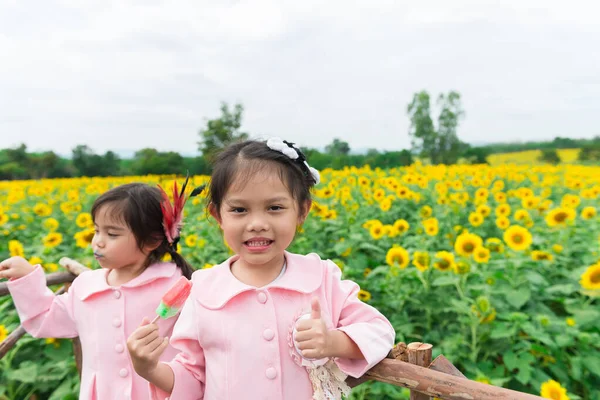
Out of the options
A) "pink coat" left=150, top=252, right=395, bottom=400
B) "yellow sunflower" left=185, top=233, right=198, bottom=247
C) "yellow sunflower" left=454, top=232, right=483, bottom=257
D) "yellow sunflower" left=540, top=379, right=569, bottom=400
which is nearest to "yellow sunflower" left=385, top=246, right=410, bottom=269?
"yellow sunflower" left=454, top=232, right=483, bottom=257

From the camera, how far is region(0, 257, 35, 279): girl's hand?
5.22 feet

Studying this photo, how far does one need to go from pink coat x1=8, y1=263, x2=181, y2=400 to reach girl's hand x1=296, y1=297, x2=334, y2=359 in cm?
67

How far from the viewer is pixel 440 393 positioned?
970mm

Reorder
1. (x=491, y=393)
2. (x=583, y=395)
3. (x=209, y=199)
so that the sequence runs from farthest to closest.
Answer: (x=583, y=395)
(x=209, y=199)
(x=491, y=393)

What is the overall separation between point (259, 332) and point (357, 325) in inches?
8.2

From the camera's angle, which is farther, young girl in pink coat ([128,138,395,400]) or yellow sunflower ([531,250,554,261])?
yellow sunflower ([531,250,554,261])

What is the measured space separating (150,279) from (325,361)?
0.69 meters

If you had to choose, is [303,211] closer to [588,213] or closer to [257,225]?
[257,225]

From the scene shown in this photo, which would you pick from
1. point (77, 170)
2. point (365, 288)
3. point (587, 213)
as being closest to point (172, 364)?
point (365, 288)

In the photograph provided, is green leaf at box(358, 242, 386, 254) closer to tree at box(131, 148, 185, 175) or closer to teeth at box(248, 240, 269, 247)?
teeth at box(248, 240, 269, 247)

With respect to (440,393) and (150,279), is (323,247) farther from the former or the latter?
(440,393)

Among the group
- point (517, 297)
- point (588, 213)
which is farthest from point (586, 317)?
point (588, 213)

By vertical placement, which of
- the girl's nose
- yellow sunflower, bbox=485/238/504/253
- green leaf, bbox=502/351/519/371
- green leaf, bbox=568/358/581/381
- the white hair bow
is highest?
the white hair bow

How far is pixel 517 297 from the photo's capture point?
2.46 meters
